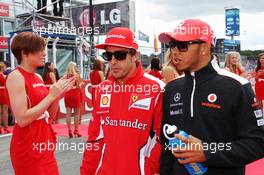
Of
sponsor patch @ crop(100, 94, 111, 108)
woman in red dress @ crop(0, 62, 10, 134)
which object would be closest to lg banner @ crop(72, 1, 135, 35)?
woman in red dress @ crop(0, 62, 10, 134)

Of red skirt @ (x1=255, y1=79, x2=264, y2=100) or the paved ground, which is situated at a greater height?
red skirt @ (x1=255, y1=79, x2=264, y2=100)

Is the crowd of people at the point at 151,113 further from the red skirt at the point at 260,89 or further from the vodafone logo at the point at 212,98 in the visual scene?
the red skirt at the point at 260,89

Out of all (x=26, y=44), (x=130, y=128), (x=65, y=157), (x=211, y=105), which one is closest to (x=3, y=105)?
(x=65, y=157)

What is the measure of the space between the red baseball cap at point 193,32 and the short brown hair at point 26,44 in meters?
1.43

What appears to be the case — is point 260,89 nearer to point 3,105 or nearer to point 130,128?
point 3,105

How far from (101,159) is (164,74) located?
345 cm

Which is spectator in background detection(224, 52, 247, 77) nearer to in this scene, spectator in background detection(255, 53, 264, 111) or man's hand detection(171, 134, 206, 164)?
spectator in background detection(255, 53, 264, 111)

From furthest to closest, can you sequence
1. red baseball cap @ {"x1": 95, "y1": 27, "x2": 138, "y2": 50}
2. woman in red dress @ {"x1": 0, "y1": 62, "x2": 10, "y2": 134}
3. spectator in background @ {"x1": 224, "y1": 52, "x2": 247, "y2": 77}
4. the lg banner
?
the lg banner
woman in red dress @ {"x1": 0, "y1": 62, "x2": 10, "y2": 134}
spectator in background @ {"x1": 224, "y1": 52, "x2": 247, "y2": 77}
red baseball cap @ {"x1": 95, "y1": 27, "x2": 138, "y2": 50}

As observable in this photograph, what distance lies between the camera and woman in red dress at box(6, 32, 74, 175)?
3158 mm

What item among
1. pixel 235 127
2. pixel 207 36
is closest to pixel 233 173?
pixel 235 127

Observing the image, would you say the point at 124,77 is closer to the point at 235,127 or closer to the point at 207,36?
the point at 207,36

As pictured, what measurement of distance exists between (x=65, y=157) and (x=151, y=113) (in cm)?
467

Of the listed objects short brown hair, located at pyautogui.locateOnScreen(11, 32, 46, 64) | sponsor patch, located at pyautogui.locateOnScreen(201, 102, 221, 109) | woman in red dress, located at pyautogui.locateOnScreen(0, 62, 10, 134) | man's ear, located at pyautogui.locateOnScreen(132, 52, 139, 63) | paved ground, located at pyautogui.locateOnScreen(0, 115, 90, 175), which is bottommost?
paved ground, located at pyautogui.locateOnScreen(0, 115, 90, 175)

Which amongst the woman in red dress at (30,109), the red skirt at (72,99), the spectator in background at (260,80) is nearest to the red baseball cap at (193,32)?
the woman in red dress at (30,109)
